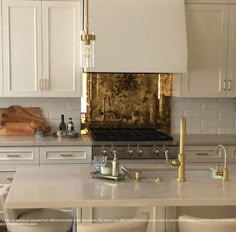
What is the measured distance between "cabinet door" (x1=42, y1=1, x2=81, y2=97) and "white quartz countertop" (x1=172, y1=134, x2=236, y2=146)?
1299 millimetres

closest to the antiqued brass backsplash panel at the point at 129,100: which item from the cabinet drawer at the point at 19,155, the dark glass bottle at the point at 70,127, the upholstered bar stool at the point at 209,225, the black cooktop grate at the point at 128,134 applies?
the black cooktop grate at the point at 128,134

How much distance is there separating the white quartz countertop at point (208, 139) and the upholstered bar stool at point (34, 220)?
194 cm

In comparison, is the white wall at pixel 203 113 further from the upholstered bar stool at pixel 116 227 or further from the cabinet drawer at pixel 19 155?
the upholstered bar stool at pixel 116 227

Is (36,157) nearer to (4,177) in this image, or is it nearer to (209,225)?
(4,177)

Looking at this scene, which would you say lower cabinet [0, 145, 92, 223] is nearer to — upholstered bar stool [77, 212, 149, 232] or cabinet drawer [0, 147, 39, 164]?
cabinet drawer [0, 147, 39, 164]

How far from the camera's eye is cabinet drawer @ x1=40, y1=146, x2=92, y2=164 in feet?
13.7

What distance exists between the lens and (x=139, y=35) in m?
4.25

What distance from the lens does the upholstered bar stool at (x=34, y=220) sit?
2.59 m

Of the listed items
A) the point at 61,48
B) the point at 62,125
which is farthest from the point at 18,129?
the point at 61,48

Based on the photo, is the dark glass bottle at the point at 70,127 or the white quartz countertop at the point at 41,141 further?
the dark glass bottle at the point at 70,127

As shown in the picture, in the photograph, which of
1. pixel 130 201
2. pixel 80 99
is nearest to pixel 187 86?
pixel 80 99

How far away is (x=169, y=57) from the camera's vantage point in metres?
4.31

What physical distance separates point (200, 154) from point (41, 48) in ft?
6.47

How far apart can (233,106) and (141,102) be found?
111 cm
